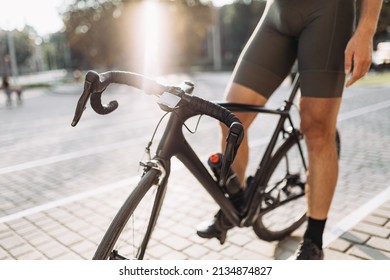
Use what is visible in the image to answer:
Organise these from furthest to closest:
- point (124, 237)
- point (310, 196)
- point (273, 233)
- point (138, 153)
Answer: point (138, 153) < point (273, 233) < point (310, 196) < point (124, 237)

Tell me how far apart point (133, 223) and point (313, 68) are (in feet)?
4.05

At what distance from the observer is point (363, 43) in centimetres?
194

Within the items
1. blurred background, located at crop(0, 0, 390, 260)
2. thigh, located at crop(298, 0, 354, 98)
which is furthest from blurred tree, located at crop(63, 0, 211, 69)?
thigh, located at crop(298, 0, 354, 98)

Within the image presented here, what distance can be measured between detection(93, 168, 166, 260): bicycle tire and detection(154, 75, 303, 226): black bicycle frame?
87mm

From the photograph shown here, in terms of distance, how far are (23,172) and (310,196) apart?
3620 millimetres

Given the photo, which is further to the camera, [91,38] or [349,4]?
[91,38]

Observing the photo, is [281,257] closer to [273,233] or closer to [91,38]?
[273,233]

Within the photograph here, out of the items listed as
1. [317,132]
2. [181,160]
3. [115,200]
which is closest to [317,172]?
[317,132]

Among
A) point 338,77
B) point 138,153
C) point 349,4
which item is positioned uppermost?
point 349,4

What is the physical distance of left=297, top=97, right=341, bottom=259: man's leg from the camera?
2.22 meters

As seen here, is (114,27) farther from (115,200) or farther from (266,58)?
(266,58)

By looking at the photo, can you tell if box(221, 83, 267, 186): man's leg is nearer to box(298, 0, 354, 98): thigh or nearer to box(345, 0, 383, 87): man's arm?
box(298, 0, 354, 98): thigh

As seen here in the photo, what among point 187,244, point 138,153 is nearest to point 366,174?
point 187,244
